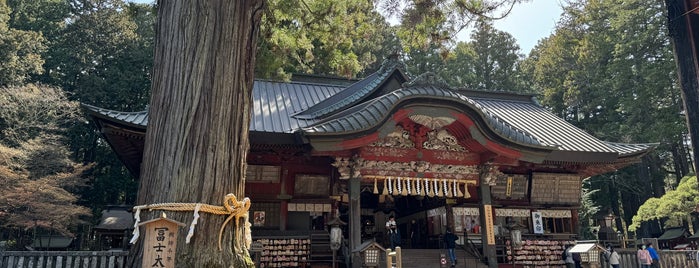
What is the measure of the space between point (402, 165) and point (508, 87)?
1078 inches

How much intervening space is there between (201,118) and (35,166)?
20928 millimetres

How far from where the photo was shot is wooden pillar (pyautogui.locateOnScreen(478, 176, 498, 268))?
12.0m

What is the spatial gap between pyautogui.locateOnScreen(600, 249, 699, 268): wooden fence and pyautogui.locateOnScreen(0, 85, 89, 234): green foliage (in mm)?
18196

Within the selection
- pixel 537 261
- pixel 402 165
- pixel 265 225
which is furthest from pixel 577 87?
pixel 265 225

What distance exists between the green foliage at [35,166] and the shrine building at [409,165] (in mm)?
5740

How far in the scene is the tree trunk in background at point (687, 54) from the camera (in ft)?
12.6

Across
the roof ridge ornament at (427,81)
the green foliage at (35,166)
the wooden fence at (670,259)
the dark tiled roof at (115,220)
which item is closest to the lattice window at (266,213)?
the roof ridge ornament at (427,81)

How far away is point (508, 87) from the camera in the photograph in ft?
121

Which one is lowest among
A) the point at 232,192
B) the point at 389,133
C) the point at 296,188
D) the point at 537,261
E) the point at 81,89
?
the point at 537,261

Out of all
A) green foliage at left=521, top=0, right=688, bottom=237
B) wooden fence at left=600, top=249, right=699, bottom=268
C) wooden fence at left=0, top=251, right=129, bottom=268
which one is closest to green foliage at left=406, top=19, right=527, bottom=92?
green foliage at left=521, top=0, right=688, bottom=237

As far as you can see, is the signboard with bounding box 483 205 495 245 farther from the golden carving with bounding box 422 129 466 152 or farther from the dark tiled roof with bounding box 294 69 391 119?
the dark tiled roof with bounding box 294 69 391 119

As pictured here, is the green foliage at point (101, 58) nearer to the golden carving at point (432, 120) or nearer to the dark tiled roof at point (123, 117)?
the dark tiled roof at point (123, 117)

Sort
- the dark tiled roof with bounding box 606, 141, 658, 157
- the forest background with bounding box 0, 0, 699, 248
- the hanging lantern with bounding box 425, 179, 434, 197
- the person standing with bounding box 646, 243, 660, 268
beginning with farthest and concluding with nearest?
the forest background with bounding box 0, 0, 699, 248 < the dark tiled roof with bounding box 606, 141, 658, 157 < the hanging lantern with bounding box 425, 179, 434, 197 < the person standing with bounding box 646, 243, 660, 268

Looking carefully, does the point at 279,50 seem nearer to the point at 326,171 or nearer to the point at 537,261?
the point at 326,171
